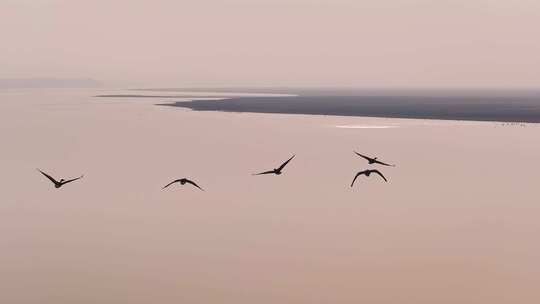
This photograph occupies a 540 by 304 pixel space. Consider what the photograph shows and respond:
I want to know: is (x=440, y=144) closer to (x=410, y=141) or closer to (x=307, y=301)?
(x=410, y=141)

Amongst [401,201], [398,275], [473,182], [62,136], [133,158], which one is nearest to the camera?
[398,275]

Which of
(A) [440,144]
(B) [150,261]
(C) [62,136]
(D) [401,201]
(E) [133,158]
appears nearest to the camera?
(B) [150,261]

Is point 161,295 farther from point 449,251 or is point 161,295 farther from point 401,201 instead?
point 401,201

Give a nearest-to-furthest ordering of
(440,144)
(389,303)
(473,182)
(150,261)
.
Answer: (389,303) < (150,261) < (473,182) < (440,144)

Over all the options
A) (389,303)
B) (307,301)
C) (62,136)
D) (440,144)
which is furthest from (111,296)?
(62,136)

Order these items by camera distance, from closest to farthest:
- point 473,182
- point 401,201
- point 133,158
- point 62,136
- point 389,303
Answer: point 389,303, point 401,201, point 473,182, point 133,158, point 62,136

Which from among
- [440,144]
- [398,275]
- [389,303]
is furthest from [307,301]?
[440,144]

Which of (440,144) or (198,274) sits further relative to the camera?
(440,144)

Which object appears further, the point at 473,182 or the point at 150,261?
the point at 473,182
